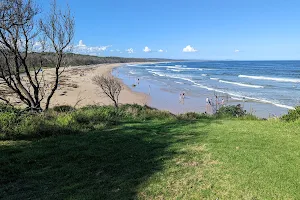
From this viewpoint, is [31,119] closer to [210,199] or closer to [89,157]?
[89,157]

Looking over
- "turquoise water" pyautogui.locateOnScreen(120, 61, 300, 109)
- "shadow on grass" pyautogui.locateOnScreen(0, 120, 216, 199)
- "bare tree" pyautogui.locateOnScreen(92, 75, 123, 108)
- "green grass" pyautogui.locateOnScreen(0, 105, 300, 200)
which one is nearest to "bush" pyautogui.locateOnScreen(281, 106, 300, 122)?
"green grass" pyautogui.locateOnScreen(0, 105, 300, 200)

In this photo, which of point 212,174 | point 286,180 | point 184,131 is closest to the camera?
point 286,180

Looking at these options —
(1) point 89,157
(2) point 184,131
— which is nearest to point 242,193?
(1) point 89,157

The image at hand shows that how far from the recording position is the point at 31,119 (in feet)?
30.9

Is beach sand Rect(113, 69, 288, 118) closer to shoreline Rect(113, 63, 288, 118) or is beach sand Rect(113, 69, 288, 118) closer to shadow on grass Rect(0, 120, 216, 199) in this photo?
shoreline Rect(113, 63, 288, 118)

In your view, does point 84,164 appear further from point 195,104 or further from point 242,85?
point 242,85

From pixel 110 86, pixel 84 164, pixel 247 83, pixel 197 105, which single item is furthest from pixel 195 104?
pixel 84 164

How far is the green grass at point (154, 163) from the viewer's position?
447 cm

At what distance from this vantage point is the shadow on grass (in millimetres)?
4660

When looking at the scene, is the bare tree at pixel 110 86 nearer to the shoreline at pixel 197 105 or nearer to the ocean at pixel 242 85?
the shoreline at pixel 197 105

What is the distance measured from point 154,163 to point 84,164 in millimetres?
1497

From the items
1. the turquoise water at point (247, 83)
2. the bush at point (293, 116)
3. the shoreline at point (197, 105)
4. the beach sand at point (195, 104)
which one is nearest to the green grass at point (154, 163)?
the bush at point (293, 116)

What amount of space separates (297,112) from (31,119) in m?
8.99

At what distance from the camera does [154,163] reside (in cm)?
575
